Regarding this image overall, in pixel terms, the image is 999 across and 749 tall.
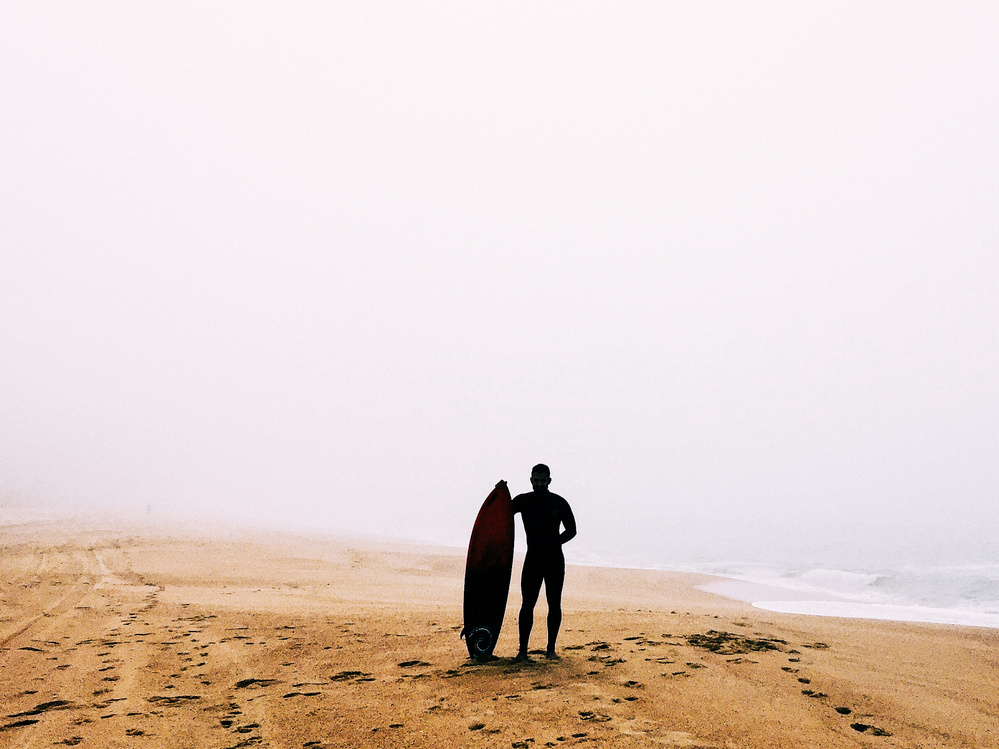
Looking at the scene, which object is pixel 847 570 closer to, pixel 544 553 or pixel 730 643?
pixel 730 643

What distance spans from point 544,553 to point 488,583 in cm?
74

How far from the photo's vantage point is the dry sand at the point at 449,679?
4379 millimetres

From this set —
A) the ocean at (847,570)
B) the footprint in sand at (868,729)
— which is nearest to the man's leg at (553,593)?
the footprint in sand at (868,729)

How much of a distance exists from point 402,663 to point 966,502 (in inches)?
5265

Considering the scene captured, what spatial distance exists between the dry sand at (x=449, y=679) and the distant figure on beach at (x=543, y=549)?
0.47 metres

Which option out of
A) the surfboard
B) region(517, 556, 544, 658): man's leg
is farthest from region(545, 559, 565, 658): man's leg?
the surfboard

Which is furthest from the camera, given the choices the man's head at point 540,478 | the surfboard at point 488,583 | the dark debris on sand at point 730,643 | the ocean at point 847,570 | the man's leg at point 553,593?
the ocean at point 847,570

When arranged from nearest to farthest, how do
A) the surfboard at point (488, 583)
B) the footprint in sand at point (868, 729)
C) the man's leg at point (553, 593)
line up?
the footprint in sand at point (868, 729) → the man's leg at point (553, 593) → the surfboard at point (488, 583)

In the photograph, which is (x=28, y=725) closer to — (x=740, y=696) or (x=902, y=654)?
(x=740, y=696)

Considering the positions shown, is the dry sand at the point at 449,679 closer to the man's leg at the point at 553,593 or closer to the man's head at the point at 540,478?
the man's leg at the point at 553,593

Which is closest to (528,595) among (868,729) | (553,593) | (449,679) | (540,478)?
(553,593)

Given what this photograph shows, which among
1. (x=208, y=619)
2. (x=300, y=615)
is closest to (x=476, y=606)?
(x=300, y=615)

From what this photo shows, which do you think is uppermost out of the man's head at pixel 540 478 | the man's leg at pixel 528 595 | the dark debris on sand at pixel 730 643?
the man's head at pixel 540 478

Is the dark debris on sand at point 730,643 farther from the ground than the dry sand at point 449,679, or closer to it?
farther from the ground
